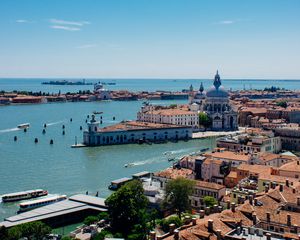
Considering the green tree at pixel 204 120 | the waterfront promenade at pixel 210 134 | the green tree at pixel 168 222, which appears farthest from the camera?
the green tree at pixel 204 120

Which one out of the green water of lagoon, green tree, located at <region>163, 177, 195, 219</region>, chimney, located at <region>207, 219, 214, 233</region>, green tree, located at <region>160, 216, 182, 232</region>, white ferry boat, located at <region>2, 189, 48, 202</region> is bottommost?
the green water of lagoon

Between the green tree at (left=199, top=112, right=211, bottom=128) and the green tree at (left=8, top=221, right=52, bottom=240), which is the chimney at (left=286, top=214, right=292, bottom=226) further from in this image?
the green tree at (left=199, top=112, right=211, bottom=128)

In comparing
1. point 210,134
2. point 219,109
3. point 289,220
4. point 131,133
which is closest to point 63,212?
point 289,220

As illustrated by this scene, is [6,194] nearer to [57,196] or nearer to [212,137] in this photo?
[57,196]

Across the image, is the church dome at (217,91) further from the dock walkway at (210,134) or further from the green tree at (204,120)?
the dock walkway at (210,134)

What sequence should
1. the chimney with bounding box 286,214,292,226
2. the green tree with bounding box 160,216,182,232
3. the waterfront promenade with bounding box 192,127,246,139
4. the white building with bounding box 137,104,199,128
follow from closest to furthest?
the chimney with bounding box 286,214,292,226
the green tree with bounding box 160,216,182,232
the waterfront promenade with bounding box 192,127,246,139
the white building with bounding box 137,104,199,128

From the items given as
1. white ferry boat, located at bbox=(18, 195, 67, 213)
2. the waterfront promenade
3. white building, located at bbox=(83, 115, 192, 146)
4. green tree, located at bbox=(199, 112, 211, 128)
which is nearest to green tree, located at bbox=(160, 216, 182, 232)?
white ferry boat, located at bbox=(18, 195, 67, 213)

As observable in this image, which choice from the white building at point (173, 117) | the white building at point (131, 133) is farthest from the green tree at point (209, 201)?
the white building at point (173, 117)
